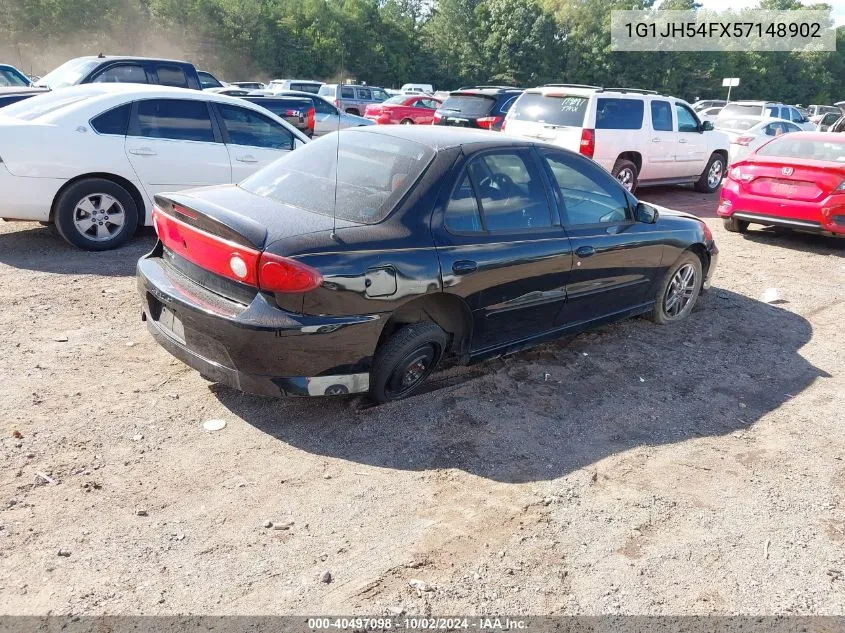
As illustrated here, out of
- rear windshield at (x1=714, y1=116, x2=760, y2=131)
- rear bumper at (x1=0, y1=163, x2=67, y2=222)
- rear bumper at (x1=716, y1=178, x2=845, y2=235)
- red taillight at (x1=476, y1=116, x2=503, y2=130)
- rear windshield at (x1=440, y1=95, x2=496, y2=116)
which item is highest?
rear windshield at (x1=440, y1=95, x2=496, y2=116)

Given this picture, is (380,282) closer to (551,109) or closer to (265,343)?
(265,343)

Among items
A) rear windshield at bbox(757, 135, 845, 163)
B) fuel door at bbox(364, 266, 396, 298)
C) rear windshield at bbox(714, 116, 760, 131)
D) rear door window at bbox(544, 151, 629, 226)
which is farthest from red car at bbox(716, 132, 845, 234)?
rear windshield at bbox(714, 116, 760, 131)

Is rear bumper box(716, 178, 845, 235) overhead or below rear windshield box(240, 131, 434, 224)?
below

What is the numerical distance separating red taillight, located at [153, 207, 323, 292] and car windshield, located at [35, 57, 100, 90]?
947 cm

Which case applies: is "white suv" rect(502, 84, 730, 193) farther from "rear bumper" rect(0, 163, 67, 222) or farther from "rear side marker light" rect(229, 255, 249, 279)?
"rear side marker light" rect(229, 255, 249, 279)

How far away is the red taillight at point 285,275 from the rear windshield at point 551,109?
8.22 metres

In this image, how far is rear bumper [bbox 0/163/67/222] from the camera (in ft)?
20.8

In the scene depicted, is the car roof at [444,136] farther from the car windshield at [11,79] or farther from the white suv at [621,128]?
the car windshield at [11,79]

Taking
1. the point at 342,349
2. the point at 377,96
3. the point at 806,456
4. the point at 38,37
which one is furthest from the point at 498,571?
the point at 38,37

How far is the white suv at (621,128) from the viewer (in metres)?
10.6

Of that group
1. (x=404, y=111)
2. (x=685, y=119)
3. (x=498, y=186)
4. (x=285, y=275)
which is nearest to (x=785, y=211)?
(x=685, y=119)

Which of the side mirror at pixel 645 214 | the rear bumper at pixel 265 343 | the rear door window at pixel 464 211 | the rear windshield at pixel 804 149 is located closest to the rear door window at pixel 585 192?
the side mirror at pixel 645 214

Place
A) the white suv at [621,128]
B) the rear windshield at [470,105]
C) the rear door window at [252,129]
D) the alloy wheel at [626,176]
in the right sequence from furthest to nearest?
the rear windshield at [470,105] → the alloy wheel at [626,176] → the white suv at [621,128] → the rear door window at [252,129]

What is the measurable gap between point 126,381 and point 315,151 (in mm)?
1871
